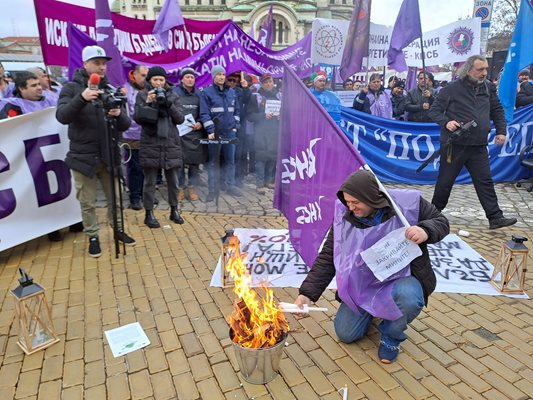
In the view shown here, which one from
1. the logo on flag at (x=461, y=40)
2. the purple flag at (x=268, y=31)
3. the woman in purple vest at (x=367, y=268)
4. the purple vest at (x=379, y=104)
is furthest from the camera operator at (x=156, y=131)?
the purple flag at (x=268, y=31)

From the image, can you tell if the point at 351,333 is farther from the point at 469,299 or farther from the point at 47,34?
the point at 47,34

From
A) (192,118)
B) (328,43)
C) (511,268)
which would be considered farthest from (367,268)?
(328,43)

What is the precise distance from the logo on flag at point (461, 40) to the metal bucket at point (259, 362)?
8.38 metres

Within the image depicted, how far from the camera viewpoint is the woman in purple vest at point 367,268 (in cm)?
235

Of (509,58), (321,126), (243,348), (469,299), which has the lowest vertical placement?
(469,299)

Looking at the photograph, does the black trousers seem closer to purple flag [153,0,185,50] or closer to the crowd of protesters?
the crowd of protesters

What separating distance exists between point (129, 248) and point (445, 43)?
26.4 feet

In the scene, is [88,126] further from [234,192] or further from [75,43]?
[234,192]

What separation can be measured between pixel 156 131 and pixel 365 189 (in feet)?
11.1

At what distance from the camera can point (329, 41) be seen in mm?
8328

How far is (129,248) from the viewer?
455 centimetres

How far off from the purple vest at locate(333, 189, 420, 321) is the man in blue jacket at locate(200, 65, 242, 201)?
12.2 feet

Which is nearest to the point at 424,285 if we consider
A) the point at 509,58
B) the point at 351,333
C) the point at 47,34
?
the point at 351,333

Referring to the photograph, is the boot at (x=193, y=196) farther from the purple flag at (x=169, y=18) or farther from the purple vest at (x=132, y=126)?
the purple flag at (x=169, y=18)
